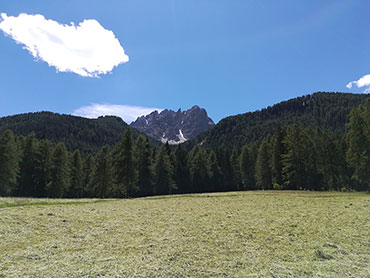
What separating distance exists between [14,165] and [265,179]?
198 feet

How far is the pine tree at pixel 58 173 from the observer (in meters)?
50.7

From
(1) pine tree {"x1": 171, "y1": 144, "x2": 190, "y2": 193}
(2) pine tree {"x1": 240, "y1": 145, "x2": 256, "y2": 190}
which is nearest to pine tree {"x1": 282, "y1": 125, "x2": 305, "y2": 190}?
(2) pine tree {"x1": 240, "y1": 145, "x2": 256, "y2": 190}

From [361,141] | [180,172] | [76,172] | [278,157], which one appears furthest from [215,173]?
[361,141]

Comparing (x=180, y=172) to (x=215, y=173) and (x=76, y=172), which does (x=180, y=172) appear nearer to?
(x=215, y=173)

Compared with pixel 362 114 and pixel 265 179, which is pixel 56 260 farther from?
pixel 265 179

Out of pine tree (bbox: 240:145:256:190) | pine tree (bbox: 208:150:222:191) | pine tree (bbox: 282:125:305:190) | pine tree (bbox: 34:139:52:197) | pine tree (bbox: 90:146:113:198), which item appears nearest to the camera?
pine tree (bbox: 282:125:305:190)

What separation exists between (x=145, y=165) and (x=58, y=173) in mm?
19425

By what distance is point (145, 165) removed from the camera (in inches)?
2315

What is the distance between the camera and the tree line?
142 feet

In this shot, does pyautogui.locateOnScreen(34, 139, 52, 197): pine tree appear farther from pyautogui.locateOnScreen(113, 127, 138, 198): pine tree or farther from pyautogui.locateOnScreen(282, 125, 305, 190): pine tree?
pyautogui.locateOnScreen(282, 125, 305, 190): pine tree

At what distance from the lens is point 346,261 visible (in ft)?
21.6

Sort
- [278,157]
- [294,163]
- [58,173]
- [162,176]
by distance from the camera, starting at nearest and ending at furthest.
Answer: [294,163] → [58,173] → [278,157] → [162,176]

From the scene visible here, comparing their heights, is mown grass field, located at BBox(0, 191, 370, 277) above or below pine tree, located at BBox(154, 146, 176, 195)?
below

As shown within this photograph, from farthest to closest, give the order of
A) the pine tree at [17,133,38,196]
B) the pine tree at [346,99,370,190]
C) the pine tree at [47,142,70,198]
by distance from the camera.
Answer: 1. the pine tree at [17,133,38,196]
2. the pine tree at [47,142,70,198]
3. the pine tree at [346,99,370,190]
